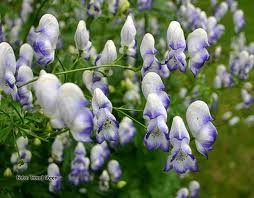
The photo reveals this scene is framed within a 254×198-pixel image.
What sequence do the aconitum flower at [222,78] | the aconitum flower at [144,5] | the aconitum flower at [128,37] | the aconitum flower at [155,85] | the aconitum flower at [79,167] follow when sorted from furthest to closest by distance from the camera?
the aconitum flower at [222,78], the aconitum flower at [144,5], the aconitum flower at [79,167], the aconitum flower at [128,37], the aconitum flower at [155,85]

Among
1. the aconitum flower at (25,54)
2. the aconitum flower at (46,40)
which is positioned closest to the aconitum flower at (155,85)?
the aconitum flower at (46,40)

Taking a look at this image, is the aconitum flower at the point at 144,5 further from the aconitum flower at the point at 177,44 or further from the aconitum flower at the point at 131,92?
the aconitum flower at the point at 177,44

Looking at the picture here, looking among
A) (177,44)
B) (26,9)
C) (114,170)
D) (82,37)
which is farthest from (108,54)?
(26,9)

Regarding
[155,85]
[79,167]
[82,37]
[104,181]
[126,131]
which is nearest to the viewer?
[155,85]

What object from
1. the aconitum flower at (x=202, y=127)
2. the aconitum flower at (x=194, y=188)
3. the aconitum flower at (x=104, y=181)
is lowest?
Answer: the aconitum flower at (x=194, y=188)

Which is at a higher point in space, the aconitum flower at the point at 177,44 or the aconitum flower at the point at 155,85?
the aconitum flower at the point at 177,44

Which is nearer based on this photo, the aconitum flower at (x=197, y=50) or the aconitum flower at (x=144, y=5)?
the aconitum flower at (x=197, y=50)

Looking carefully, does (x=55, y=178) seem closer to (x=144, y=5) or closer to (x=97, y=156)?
(x=97, y=156)
